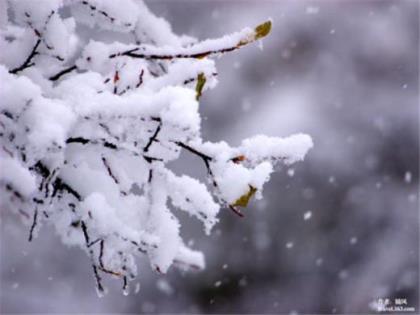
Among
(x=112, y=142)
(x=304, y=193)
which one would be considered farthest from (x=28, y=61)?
(x=304, y=193)

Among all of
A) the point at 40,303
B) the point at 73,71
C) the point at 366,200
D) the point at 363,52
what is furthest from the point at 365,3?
the point at 73,71

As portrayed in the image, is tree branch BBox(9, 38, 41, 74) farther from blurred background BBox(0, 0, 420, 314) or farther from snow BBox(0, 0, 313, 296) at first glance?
blurred background BBox(0, 0, 420, 314)

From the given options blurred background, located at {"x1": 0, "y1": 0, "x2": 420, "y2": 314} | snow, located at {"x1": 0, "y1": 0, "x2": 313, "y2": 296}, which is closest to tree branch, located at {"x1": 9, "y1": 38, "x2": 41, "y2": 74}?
snow, located at {"x1": 0, "y1": 0, "x2": 313, "y2": 296}

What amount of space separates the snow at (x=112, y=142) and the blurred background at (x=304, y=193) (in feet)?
27.7

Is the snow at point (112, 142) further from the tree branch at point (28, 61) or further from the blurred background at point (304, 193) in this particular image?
the blurred background at point (304, 193)

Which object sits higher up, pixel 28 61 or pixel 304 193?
pixel 304 193

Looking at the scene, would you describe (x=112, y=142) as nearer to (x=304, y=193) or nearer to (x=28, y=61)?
(x=28, y=61)

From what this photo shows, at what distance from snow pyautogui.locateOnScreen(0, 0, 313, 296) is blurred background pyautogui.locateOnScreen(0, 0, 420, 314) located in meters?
8.45

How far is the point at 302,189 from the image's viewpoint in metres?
10.8

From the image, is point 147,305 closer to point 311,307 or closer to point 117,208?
point 311,307

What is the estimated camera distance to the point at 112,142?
1.63 metres

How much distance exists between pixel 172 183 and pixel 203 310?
9108 mm

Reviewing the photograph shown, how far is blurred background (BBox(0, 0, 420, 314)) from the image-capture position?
1033 cm

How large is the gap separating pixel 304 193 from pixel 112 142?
9.52m
